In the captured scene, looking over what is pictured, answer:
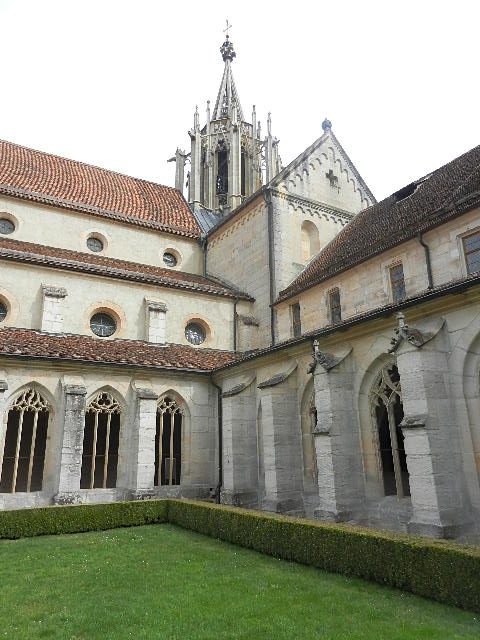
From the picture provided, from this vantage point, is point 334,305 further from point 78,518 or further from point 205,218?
point 205,218

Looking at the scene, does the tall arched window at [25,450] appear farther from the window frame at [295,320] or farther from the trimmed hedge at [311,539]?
the window frame at [295,320]

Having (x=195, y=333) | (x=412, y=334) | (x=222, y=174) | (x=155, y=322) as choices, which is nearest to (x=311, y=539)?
(x=412, y=334)

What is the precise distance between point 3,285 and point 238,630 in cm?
1627

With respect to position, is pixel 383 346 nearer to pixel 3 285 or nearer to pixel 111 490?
pixel 111 490

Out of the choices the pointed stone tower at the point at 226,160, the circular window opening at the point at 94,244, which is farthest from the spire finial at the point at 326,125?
the circular window opening at the point at 94,244

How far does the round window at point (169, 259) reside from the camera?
2650cm

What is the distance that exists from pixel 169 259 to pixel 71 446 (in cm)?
1340

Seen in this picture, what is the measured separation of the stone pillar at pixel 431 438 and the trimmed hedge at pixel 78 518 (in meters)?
7.89

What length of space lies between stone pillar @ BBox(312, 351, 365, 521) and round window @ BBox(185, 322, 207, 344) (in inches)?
373

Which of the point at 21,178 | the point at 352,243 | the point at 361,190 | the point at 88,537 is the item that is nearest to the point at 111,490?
the point at 88,537

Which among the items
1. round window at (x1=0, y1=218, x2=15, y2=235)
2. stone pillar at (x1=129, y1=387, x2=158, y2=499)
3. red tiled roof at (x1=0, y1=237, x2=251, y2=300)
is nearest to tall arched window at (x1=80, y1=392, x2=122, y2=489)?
stone pillar at (x1=129, y1=387, x2=158, y2=499)

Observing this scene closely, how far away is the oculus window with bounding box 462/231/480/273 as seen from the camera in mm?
15055

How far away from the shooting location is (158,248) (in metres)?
26.3

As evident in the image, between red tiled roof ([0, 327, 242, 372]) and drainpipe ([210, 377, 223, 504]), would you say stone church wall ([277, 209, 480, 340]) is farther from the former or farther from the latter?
drainpipe ([210, 377, 223, 504])
